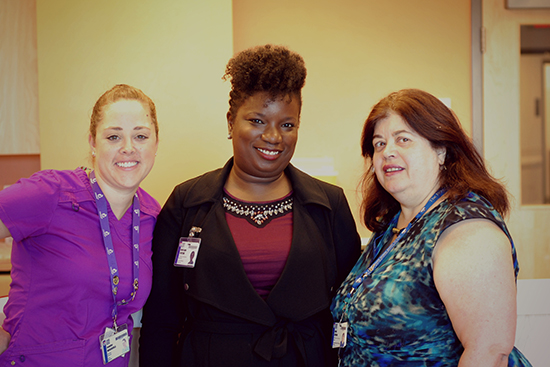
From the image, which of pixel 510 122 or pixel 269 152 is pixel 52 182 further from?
pixel 510 122

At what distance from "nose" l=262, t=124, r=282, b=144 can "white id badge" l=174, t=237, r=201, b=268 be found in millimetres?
449

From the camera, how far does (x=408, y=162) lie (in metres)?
1.47

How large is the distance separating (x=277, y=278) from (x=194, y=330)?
36 cm

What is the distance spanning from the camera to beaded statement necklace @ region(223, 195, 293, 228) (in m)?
1.66

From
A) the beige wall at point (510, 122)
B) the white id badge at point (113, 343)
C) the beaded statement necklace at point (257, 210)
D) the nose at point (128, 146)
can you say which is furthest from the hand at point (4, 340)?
the beige wall at point (510, 122)

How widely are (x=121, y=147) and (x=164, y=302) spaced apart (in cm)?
61

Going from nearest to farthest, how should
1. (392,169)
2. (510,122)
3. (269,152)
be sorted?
(392,169), (269,152), (510,122)

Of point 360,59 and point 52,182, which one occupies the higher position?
point 360,59

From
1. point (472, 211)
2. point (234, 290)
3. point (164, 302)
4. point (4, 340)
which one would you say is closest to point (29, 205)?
point (4, 340)

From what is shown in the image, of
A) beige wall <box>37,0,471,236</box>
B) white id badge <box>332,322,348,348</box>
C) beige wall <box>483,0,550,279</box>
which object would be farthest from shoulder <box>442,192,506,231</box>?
beige wall <box>483,0,550,279</box>

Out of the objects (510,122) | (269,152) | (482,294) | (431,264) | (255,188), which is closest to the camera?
(482,294)

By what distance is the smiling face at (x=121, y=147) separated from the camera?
155 centimetres

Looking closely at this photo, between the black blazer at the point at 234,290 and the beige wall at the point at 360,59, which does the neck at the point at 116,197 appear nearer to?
the black blazer at the point at 234,290

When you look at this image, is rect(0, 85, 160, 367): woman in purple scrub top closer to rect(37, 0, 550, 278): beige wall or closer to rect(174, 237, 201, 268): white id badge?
rect(174, 237, 201, 268): white id badge
